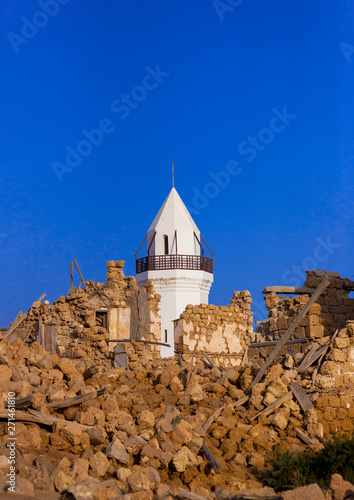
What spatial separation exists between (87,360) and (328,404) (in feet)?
24.0

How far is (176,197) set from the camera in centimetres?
3164

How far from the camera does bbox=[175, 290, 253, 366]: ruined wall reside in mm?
17141

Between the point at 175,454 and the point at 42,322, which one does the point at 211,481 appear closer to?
the point at 175,454

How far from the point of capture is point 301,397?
841cm

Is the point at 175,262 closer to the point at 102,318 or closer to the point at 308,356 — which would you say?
the point at 102,318

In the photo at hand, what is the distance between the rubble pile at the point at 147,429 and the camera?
6211 millimetres

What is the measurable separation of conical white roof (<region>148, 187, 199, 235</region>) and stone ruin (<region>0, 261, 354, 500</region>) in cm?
1845

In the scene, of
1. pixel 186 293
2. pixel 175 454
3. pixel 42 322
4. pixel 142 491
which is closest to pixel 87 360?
pixel 42 322

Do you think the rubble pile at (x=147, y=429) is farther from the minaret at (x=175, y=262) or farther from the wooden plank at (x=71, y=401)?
the minaret at (x=175, y=262)

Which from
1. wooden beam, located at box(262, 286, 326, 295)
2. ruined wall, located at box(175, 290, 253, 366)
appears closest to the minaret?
ruined wall, located at box(175, 290, 253, 366)

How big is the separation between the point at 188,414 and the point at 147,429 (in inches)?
35.2

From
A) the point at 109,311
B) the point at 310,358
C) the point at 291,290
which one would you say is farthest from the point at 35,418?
the point at 109,311

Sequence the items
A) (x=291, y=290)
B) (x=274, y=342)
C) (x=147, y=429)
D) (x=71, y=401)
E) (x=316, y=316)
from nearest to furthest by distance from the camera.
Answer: (x=147, y=429) → (x=71, y=401) → (x=316, y=316) → (x=274, y=342) → (x=291, y=290)

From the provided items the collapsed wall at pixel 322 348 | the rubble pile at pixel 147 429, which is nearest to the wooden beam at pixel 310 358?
the collapsed wall at pixel 322 348
